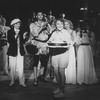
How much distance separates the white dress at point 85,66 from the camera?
927 cm

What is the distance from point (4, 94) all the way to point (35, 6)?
11.8 meters

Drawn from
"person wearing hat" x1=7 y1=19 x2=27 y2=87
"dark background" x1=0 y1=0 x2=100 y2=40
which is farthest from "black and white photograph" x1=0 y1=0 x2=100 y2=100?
"dark background" x1=0 y1=0 x2=100 y2=40

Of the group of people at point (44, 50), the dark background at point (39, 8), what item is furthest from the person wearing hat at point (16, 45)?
the dark background at point (39, 8)

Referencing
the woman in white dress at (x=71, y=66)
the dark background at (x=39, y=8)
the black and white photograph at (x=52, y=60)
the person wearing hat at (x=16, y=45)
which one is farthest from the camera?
the dark background at (x=39, y=8)

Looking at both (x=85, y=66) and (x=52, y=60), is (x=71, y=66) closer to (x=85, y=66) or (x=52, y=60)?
(x=85, y=66)

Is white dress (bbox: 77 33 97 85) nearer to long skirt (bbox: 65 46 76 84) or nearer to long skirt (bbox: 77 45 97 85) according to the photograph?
long skirt (bbox: 77 45 97 85)

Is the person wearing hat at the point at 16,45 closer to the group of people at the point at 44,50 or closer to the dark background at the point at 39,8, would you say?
the group of people at the point at 44,50

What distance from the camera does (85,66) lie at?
9359 millimetres

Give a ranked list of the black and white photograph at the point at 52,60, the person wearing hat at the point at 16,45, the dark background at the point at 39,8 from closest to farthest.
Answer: the black and white photograph at the point at 52,60
the person wearing hat at the point at 16,45
the dark background at the point at 39,8

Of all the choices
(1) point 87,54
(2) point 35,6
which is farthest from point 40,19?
(2) point 35,6

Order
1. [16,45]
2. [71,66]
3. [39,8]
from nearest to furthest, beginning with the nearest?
[16,45] → [71,66] → [39,8]

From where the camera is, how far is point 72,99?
7375 millimetres

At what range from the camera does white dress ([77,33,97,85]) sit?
927 cm

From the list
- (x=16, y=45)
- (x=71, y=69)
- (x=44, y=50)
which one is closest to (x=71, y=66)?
(x=71, y=69)
